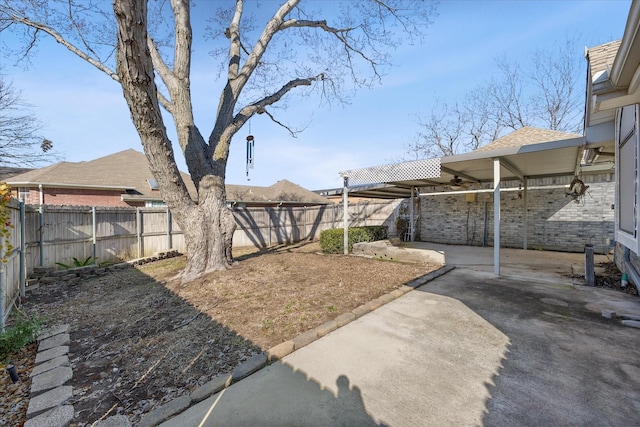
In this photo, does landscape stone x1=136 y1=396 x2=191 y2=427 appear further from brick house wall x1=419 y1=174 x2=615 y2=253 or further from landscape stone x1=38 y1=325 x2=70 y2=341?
brick house wall x1=419 y1=174 x2=615 y2=253

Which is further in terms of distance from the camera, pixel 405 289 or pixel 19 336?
pixel 405 289

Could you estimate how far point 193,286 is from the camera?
508 centimetres

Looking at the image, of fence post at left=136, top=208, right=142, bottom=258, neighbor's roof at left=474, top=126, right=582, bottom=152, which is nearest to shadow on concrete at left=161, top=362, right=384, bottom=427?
fence post at left=136, top=208, right=142, bottom=258

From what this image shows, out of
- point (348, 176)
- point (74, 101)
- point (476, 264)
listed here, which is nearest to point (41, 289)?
point (74, 101)

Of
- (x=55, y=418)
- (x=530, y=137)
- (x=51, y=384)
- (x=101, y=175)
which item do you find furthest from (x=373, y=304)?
(x=101, y=175)

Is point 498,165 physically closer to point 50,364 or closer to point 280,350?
point 280,350

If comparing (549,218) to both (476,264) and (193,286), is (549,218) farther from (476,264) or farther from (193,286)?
(193,286)

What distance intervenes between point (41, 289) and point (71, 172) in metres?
9.99

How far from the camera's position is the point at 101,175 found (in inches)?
516

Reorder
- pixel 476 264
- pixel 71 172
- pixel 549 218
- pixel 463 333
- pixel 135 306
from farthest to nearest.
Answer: pixel 71 172 → pixel 549 218 → pixel 476 264 → pixel 135 306 → pixel 463 333

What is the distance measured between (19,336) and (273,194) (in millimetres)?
16991

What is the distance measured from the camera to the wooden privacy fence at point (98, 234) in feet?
15.3

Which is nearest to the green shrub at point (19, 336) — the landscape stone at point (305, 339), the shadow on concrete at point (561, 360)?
the landscape stone at point (305, 339)

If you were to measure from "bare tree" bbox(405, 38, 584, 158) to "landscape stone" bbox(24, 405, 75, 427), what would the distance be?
69.2 feet
